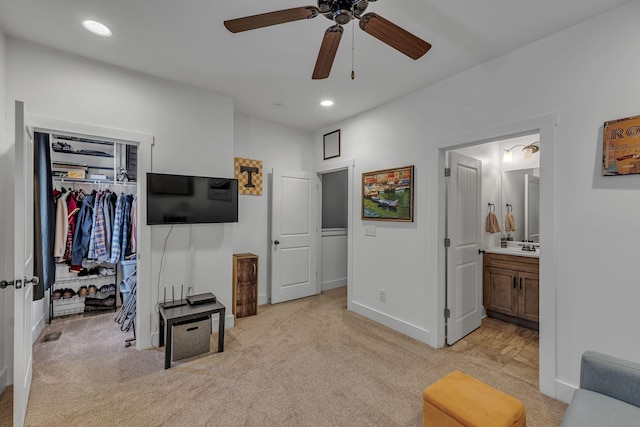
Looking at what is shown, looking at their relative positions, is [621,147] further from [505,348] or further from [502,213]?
[502,213]

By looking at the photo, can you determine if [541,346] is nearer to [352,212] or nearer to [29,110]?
[352,212]

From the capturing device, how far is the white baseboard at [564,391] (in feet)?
6.61

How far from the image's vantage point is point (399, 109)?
3.25 metres

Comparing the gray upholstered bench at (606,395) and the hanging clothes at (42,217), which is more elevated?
the hanging clothes at (42,217)

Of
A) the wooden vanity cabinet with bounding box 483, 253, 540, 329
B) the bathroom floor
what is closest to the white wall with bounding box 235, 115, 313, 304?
the bathroom floor

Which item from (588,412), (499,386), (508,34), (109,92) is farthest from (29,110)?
(499,386)

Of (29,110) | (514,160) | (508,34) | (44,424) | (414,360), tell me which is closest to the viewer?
(44,424)

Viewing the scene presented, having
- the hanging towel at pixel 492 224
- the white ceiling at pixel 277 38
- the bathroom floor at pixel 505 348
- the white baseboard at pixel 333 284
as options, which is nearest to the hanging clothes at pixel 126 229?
the white ceiling at pixel 277 38

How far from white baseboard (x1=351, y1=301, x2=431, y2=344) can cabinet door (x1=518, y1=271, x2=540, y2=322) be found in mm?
1313

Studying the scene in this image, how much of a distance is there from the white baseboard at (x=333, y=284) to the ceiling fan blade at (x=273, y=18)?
4125 mm

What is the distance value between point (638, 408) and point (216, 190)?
11.2ft

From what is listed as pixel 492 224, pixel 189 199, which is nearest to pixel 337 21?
pixel 189 199

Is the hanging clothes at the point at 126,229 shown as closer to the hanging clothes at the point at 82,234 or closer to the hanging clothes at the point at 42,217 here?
the hanging clothes at the point at 82,234

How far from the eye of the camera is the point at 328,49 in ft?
5.41
